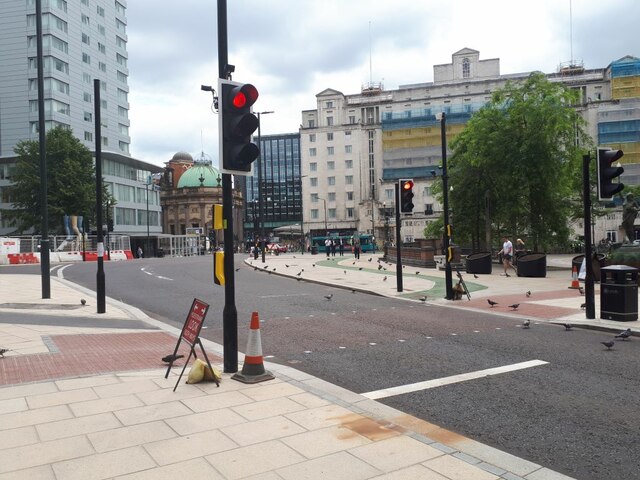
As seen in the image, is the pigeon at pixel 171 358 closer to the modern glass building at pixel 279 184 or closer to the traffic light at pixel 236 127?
the traffic light at pixel 236 127

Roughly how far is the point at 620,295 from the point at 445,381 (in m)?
6.49

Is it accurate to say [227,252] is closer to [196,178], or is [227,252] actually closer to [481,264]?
[481,264]

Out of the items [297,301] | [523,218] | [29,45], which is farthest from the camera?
[29,45]

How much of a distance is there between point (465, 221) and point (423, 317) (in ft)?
79.9

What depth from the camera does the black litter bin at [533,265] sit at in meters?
24.1

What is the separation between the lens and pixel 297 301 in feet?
52.9

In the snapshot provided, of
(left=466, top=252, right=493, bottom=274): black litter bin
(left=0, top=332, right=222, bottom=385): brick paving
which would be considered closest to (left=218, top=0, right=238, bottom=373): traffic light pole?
(left=0, top=332, right=222, bottom=385): brick paving

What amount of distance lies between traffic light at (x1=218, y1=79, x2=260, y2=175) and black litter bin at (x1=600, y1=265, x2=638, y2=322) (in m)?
8.81

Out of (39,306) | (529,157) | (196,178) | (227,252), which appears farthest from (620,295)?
(196,178)

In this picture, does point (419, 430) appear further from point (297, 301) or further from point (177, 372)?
point (297, 301)

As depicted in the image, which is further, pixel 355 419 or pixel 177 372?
pixel 177 372

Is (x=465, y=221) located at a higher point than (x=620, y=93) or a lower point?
lower

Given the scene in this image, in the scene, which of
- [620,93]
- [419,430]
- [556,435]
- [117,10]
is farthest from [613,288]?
[117,10]

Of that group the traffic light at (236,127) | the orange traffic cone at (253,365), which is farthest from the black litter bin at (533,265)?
the traffic light at (236,127)
